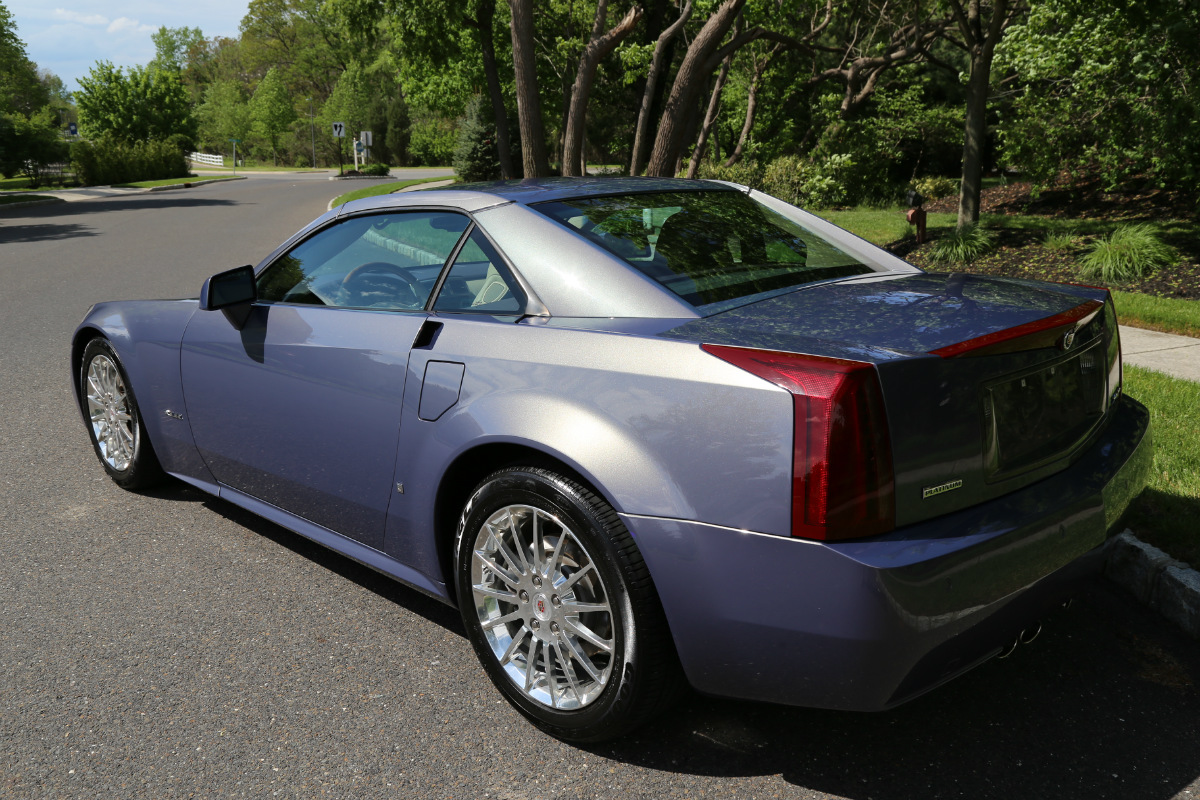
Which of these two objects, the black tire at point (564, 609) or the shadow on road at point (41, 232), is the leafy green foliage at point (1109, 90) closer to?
the black tire at point (564, 609)

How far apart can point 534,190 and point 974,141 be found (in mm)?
12158

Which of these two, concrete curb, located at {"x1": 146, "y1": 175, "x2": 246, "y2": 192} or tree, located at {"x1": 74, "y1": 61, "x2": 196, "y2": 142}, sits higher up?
tree, located at {"x1": 74, "y1": 61, "x2": 196, "y2": 142}

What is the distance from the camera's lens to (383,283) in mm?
3486

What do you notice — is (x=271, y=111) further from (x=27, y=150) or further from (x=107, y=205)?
(x=107, y=205)

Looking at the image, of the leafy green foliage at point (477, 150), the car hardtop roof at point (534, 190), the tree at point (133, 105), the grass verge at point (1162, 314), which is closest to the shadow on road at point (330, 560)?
the car hardtop roof at point (534, 190)

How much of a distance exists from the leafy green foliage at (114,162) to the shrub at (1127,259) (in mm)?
49366

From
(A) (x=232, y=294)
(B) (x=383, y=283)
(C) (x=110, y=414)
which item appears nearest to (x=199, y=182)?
(C) (x=110, y=414)

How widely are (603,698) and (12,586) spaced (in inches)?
→ 104

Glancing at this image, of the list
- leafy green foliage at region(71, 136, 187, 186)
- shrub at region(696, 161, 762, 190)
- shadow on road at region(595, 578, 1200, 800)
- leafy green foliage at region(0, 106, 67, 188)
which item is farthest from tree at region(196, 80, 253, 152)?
shadow on road at region(595, 578, 1200, 800)

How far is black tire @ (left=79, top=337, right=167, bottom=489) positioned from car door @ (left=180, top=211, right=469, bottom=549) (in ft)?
2.29

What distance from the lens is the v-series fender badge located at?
2.26 m

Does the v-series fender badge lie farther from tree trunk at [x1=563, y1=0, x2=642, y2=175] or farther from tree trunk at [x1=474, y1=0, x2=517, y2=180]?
tree trunk at [x1=474, y1=0, x2=517, y2=180]

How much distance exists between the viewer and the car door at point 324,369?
3.18 meters

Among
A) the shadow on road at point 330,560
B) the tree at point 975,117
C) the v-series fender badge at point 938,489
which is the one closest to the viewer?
the v-series fender badge at point 938,489
